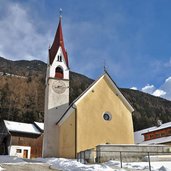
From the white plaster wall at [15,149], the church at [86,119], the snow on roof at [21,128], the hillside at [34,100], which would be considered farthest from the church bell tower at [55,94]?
the hillside at [34,100]

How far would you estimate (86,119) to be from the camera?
24.1 meters

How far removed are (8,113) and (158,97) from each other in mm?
71472

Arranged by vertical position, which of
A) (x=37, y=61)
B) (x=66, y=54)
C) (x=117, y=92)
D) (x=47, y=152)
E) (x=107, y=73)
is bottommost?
(x=47, y=152)

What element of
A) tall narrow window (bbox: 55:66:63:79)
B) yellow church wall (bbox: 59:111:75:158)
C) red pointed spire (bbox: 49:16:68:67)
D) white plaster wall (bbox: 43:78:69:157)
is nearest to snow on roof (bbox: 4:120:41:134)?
white plaster wall (bbox: 43:78:69:157)

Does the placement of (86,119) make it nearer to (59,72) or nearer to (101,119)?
(101,119)

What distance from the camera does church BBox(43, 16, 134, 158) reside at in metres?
23.7

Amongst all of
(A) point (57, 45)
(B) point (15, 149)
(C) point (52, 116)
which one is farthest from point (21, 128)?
(A) point (57, 45)

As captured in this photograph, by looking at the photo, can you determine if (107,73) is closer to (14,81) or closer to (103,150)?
(103,150)

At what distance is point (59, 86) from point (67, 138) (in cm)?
821

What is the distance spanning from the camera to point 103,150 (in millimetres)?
15789

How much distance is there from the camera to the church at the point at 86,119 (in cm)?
2370

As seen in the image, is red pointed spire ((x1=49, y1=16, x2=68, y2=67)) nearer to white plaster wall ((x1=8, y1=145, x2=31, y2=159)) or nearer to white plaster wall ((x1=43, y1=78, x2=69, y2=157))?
white plaster wall ((x1=43, y1=78, x2=69, y2=157))

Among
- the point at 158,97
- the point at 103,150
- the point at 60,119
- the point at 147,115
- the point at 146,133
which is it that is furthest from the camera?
the point at 158,97

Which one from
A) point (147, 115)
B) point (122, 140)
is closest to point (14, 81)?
point (147, 115)
